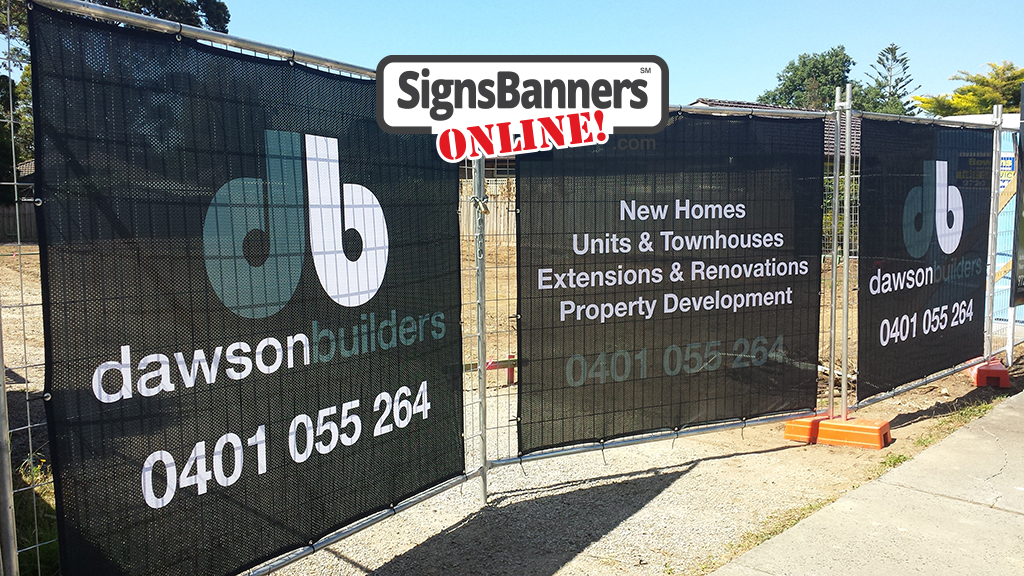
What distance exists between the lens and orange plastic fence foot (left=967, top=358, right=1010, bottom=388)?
801 centimetres

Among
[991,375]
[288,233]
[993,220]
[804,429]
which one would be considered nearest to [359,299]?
[288,233]

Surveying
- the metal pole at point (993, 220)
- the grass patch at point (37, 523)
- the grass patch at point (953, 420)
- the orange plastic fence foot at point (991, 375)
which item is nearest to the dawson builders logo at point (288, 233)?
the grass patch at point (37, 523)

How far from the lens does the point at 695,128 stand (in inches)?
209

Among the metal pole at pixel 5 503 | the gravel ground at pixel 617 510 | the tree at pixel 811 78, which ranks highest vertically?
the tree at pixel 811 78

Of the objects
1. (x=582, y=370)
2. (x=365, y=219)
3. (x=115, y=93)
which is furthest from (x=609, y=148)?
(x=115, y=93)

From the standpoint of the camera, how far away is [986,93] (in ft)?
122

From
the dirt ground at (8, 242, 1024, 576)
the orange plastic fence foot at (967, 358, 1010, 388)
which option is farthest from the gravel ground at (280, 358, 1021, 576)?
the orange plastic fence foot at (967, 358, 1010, 388)

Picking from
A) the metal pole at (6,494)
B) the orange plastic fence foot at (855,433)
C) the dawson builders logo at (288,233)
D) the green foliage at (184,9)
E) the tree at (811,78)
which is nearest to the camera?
the metal pole at (6,494)

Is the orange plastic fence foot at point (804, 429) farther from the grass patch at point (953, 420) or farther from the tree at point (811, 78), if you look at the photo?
the tree at point (811, 78)

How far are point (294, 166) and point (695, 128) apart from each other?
3.03 m

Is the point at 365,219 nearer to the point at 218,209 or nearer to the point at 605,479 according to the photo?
the point at 218,209

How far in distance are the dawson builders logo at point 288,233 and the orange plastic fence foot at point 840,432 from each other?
3944mm

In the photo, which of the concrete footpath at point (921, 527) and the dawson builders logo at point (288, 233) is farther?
the concrete footpath at point (921, 527)

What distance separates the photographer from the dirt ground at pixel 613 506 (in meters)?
4.07
